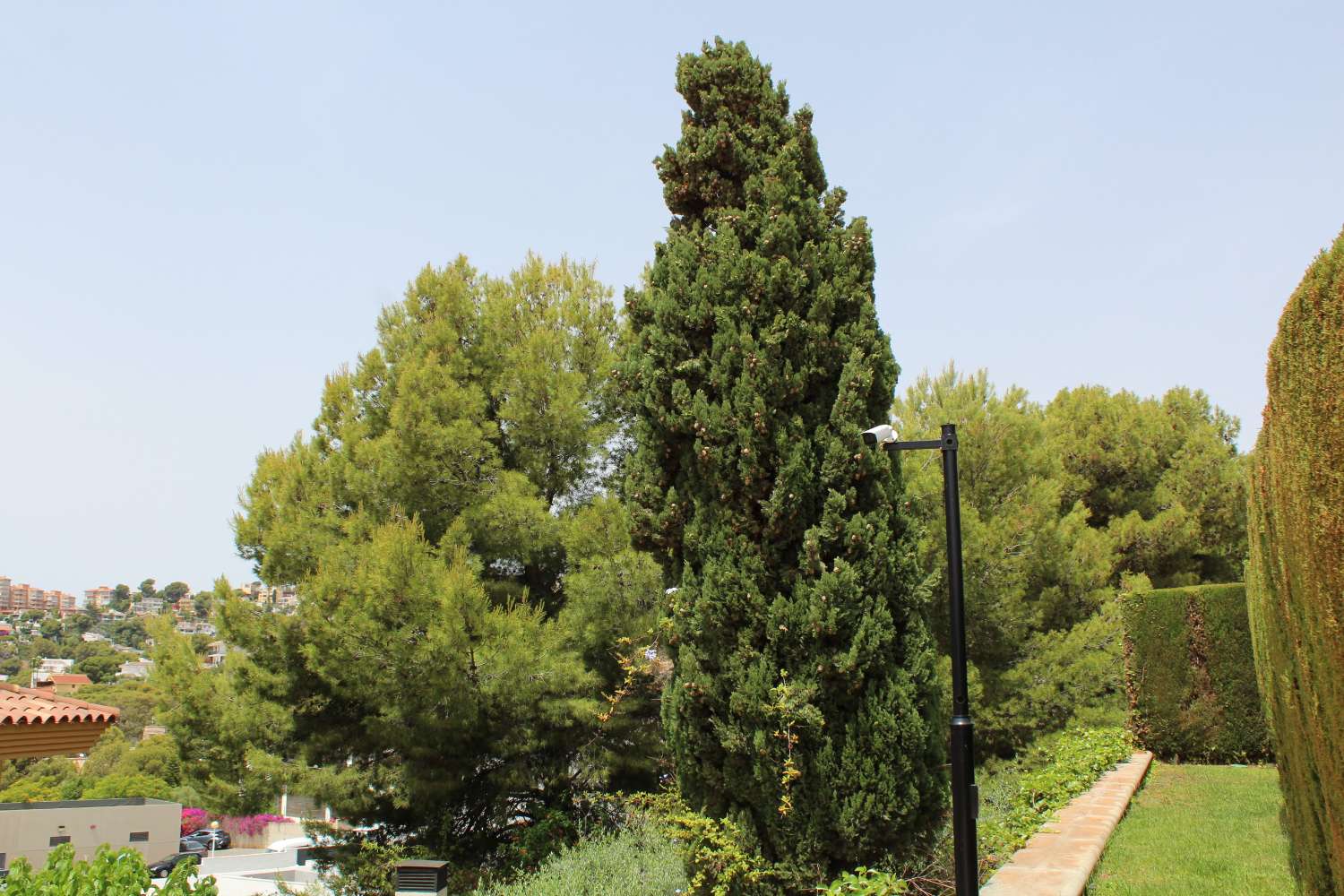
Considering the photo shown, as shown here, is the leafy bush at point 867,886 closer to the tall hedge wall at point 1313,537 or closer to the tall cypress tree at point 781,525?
the tall cypress tree at point 781,525

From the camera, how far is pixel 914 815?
6.05m

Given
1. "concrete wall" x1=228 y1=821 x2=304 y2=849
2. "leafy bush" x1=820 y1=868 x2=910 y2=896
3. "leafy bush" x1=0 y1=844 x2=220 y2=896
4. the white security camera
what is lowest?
"concrete wall" x1=228 y1=821 x2=304 y2=849

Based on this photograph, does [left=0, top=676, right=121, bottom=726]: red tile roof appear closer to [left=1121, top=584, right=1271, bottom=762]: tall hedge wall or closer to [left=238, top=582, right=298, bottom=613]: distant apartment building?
[left=238, top=582, right=298, bottom=613]: distant apartment building

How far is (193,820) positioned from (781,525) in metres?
45.5

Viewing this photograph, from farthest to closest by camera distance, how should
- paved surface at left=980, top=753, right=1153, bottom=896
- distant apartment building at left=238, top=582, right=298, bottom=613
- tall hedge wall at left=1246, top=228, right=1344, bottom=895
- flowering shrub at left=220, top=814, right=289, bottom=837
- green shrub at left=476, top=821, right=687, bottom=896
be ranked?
flowering shrub at left=220, top=814, right=289, bottom=837, distant apartment building at left=238, top=582, right=298, bottom=613, green shrub at left=476, top=821, right=687, bottom=896, paved surface at left=980, top=753, right=1153, bottom=896, tall hedge wall at left=1246, top=228, right=1344, bottom=895

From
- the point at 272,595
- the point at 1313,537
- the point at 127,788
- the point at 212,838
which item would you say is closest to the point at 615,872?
the point at 1313,537

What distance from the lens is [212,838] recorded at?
37.5m

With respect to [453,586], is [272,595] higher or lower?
lower

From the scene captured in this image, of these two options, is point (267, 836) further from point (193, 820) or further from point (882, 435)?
point (882, 435)

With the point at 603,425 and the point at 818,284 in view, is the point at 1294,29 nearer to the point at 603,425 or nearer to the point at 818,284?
the point at 818,284

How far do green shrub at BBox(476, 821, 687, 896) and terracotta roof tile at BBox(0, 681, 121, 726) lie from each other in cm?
404

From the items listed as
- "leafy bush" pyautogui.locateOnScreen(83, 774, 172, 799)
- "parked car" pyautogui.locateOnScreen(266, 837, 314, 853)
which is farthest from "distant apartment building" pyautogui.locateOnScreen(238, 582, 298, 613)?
"parked car" pyautogui.locateOnScreen(266, 837, 314, 853)

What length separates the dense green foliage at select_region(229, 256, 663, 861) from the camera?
29.0 ft

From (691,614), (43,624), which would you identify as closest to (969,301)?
(691,614)
